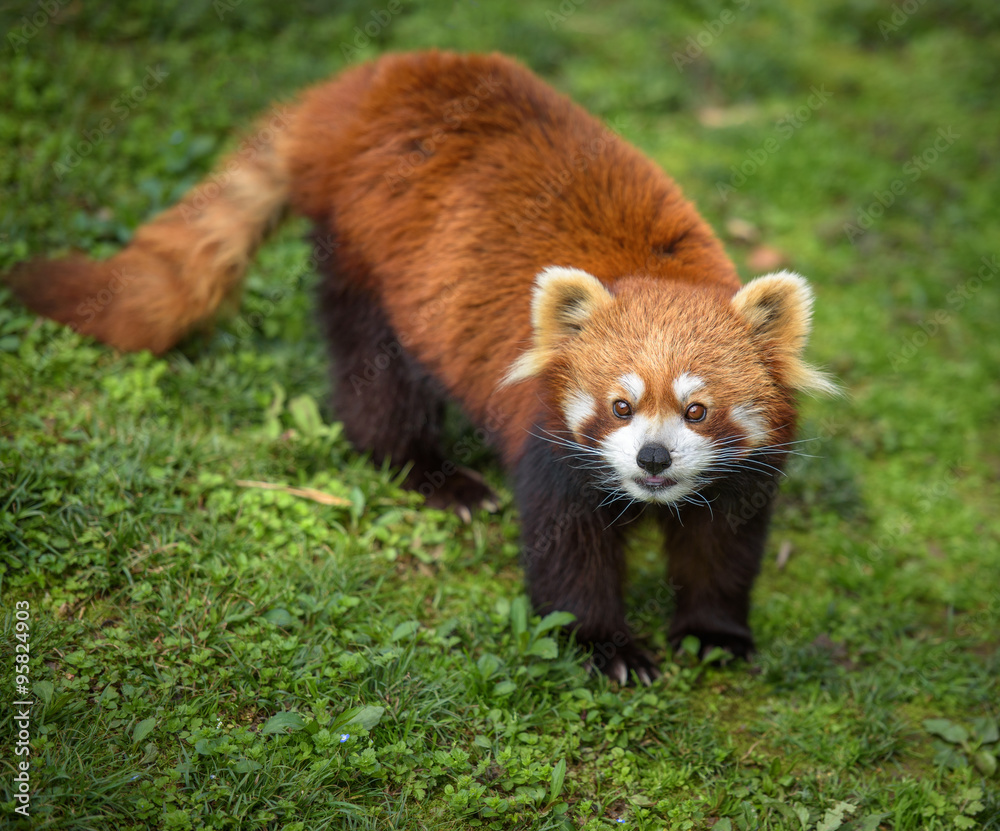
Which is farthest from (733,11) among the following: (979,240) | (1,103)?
(1,103)

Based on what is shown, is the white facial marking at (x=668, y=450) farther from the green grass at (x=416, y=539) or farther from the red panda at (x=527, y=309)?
the green grass at (x=416, y=539)

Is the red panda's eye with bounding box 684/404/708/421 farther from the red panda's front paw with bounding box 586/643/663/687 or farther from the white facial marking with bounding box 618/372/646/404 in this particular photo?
the red panda's front paw with bounding box 586/643/663/687

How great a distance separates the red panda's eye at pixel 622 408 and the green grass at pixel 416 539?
3.53 feet

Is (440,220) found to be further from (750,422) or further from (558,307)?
(750,422)

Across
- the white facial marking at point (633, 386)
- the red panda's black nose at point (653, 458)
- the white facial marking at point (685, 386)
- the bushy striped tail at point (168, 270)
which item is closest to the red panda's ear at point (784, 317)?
the white facial marking at point (685, 386)

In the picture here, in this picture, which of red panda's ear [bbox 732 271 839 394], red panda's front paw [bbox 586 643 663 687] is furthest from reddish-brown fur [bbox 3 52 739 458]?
red panda's front paw [bbox 586 643 663 687]

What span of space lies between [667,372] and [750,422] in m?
0.44

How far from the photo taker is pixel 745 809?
348 cm

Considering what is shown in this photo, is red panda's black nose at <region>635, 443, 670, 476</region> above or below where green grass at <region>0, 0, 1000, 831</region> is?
above

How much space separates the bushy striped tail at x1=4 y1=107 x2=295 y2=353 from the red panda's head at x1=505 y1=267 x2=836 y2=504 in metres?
2.19

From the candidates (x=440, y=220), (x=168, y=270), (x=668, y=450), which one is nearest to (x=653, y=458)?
(x=668, y=450)

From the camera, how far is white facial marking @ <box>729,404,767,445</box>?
3531 millimetres

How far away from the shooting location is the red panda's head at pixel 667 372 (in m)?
3.43

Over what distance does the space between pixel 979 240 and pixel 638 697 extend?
18.0 ft
